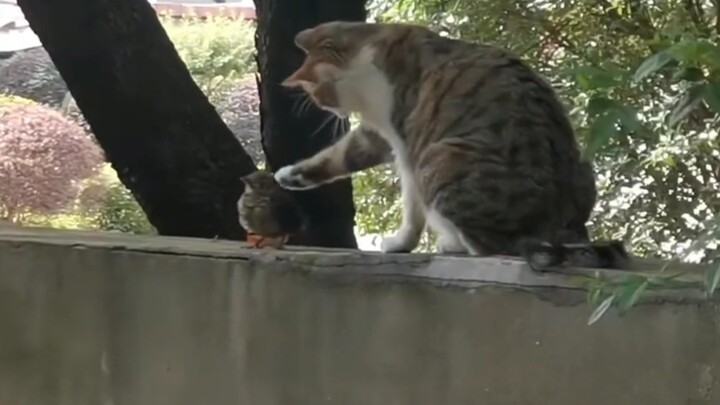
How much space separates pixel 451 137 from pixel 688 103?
3.43 feet

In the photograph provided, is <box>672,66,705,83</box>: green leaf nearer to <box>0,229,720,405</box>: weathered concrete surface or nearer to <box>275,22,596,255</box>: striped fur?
<box>0,229,720,405</box>: weathered concrete surface

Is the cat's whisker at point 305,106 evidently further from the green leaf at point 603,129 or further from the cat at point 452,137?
the green leaf at point 603,129

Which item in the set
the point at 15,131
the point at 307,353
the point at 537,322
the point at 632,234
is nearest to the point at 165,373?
the point at 307,353

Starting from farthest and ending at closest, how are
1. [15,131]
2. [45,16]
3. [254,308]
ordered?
[15,131], [45,16], [254,308]

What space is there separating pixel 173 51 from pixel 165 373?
2.81 ft

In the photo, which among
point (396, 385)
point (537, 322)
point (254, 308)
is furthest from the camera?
point (254, 308)

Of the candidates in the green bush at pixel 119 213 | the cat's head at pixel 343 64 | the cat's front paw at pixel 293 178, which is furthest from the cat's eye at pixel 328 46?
the green bush at pixel 119 213

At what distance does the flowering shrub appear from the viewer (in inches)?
173

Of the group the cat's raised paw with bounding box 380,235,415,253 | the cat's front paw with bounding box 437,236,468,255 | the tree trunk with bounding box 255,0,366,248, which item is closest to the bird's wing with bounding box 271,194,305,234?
the cat's raised paw with bounding box 380,235,415,253

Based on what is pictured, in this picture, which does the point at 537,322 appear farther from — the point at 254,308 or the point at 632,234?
the point at 632,234

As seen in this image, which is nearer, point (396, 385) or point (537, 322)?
point (537, 322)

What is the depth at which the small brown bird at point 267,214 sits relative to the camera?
2246mm

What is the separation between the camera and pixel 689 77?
40.7 inches

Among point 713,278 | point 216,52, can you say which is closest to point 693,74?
point 713,278
